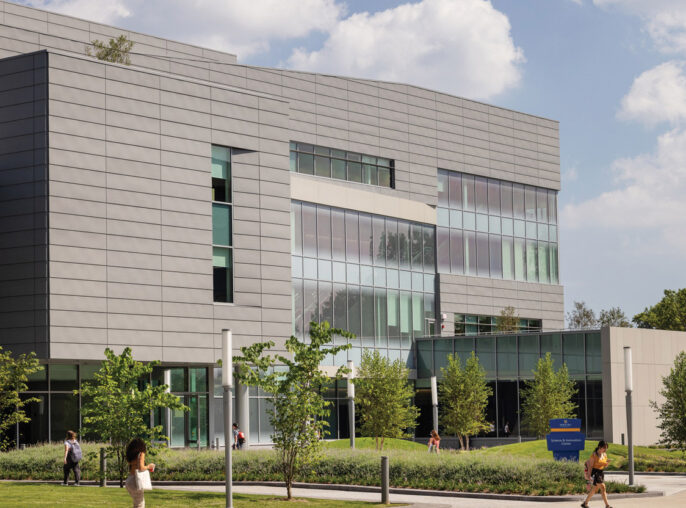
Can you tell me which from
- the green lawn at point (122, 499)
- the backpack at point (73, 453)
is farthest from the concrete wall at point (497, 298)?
the green lawn at point (122, 499)

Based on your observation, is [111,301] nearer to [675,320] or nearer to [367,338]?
[367,338]

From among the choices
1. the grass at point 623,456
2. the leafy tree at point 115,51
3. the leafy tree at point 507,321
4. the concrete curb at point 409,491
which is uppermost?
the leafy tree at point 115,51

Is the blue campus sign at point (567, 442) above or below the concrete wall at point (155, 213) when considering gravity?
below

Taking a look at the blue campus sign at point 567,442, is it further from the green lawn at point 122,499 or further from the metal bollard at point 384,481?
the green lawn at point 122,499

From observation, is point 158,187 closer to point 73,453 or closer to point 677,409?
point 73,453

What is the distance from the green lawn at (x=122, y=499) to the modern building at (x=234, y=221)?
15.4m

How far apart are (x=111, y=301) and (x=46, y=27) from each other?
19.3 meters

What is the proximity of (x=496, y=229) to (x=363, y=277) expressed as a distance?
13.6 m

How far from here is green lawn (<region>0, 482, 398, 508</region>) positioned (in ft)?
81.4

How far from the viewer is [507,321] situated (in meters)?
72.2

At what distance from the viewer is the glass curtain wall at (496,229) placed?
233 feet

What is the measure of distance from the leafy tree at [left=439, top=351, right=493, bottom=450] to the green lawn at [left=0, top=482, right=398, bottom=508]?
30843mm

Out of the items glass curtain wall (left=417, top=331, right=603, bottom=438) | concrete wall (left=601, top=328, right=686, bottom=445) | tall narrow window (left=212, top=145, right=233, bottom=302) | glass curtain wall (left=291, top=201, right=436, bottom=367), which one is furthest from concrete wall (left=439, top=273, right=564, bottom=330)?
tall narrow window (left=212, top=145, right=233, bottom=302)

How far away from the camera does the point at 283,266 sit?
170 ft
